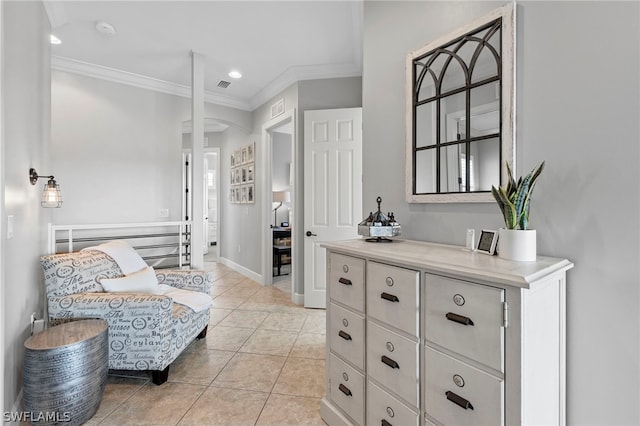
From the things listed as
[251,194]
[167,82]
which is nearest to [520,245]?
[251,194]

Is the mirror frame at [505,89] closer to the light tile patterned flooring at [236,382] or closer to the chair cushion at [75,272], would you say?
the light tile patterned flooring at [236,382]

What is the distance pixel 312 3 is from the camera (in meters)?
2.49

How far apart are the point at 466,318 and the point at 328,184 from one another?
267 cm

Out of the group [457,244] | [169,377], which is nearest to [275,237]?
[169,377]

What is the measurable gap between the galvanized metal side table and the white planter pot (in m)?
2.18

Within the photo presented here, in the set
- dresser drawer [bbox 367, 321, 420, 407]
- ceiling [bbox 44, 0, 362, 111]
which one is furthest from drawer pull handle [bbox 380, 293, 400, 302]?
ceiling [bbox 44, 0, 362, 111]

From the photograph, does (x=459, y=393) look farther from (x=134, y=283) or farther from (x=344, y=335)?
(x=134, y=283)

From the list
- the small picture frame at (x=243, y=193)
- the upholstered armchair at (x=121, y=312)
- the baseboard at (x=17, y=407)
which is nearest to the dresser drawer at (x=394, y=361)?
the upholstered armchair at (x=121, y=312)

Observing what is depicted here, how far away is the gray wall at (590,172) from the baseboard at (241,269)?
3965 millimetres

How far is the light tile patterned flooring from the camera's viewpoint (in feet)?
5.94

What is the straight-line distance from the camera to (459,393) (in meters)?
1.08

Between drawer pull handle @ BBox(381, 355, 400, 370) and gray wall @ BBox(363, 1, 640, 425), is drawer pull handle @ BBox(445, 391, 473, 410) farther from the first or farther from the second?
gray wall @ BBox(363, 1, 640, 425)

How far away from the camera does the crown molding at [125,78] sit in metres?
3.47

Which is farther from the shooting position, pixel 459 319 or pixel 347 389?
pixel 347 389
